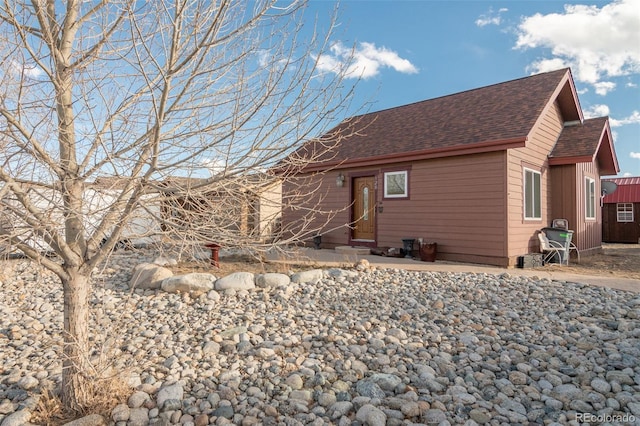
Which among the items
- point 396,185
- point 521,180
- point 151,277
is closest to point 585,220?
point 521,180

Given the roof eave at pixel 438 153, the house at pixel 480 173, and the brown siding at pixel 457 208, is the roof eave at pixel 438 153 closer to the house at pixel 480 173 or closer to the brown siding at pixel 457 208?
the house at pixel 480 173

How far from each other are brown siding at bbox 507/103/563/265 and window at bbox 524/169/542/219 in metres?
0.14

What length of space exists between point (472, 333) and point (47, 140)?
3.92 m

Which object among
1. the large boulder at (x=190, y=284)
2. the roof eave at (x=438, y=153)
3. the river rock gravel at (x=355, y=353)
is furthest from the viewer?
the roof eave at (x=438, y=153)

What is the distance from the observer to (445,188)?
832 cm

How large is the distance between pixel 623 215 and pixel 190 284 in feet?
67.0

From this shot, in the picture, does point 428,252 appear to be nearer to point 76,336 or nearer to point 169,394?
point 169,394

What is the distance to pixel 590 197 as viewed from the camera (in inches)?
416

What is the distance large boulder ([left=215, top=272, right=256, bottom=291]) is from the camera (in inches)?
213

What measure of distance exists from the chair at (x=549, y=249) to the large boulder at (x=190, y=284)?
23.5ft

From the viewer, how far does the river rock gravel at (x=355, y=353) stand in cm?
242

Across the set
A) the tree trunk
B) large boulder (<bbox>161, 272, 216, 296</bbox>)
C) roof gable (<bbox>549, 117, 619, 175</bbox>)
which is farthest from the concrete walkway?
the tree trunk

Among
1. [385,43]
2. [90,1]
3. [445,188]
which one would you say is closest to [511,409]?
[90,1]

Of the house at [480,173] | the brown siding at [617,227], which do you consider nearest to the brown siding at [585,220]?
the house at [480,173]
